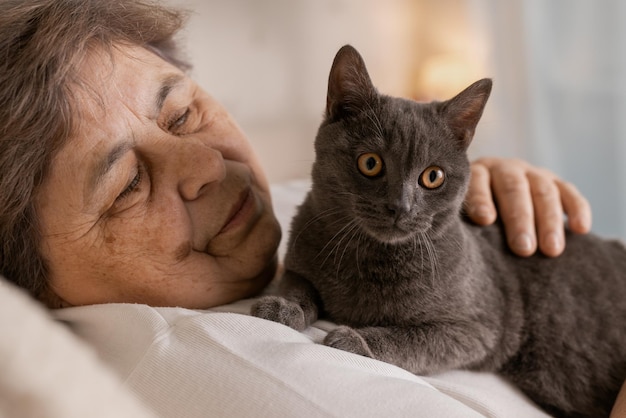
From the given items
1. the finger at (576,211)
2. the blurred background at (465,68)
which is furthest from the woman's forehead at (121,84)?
the blurred background at (465,68)

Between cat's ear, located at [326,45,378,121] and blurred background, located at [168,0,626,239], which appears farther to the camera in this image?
blurred background, located at [168,0,626,239]

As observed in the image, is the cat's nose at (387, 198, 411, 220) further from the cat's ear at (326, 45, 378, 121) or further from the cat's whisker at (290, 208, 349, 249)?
the cat's ear at (326, 45, 378, 121)

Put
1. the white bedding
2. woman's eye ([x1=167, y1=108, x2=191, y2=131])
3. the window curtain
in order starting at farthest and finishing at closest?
1. the window curtain
2. woman's eye ([x1=167, y1=108, x2=191, y2=131])
3. the white bedding

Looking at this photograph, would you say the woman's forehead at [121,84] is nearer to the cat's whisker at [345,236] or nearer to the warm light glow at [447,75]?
the cat's whisker at [345,236]

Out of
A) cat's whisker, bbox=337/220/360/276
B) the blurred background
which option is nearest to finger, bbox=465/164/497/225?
cat's whisker, bbox=337/220/360/276

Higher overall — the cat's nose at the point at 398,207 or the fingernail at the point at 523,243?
the cat's nose at the point at 398,207

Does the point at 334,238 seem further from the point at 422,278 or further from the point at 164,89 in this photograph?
the point at 164,89

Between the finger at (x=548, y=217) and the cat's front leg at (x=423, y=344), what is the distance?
326 mm

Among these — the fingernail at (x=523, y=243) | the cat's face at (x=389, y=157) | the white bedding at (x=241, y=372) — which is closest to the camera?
the white bedding at (x=241, y=372)

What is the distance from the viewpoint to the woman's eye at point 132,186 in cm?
106

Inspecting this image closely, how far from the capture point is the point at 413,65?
4590 millimetres

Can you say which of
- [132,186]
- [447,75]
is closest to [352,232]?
[132,186]

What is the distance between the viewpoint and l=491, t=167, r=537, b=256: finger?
1.38 meters

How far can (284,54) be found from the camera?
3.74m
